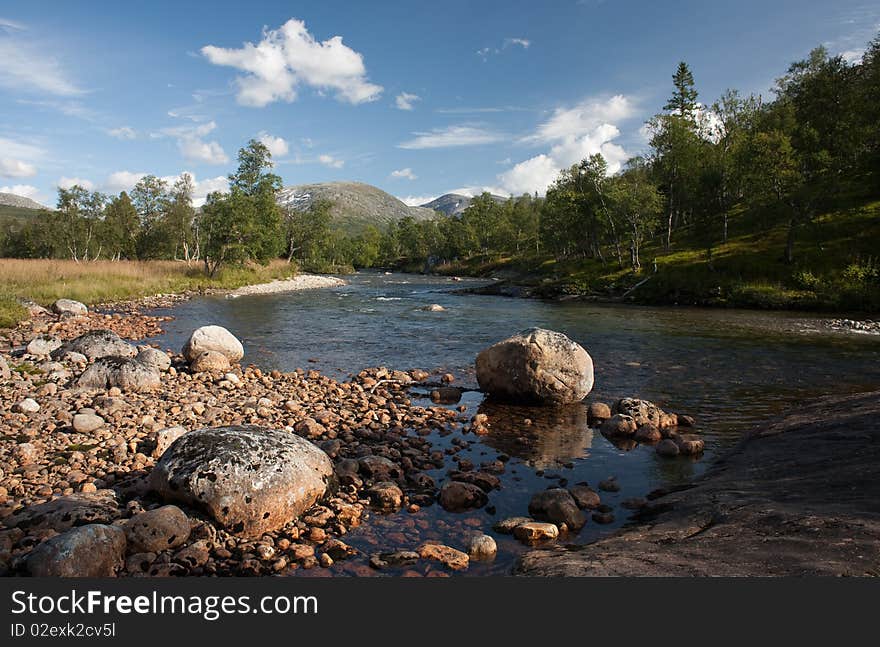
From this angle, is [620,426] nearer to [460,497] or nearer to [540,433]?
[540,433]

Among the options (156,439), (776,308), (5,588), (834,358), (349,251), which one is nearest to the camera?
(5,588)

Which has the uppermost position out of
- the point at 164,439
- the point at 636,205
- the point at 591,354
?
the point at 636,205

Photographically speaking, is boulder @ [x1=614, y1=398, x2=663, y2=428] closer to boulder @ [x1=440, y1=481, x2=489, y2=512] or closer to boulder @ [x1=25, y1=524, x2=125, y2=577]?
boulder @ [x1=440, y1=481, x2=489, y2=512]

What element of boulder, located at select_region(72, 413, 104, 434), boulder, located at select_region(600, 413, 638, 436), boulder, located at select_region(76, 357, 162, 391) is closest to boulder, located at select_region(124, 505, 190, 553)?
boulder, located at select_region(72, 413, 104, 434)

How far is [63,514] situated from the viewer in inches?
255

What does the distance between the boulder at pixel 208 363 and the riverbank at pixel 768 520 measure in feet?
43.8

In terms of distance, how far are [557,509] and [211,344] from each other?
13986mm

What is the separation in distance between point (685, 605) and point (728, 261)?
52005 millimetres

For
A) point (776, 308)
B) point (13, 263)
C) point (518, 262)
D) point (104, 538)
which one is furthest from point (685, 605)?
point (518, 262)

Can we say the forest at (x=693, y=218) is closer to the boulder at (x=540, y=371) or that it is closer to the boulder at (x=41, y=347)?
the boulder at (x=540, y=371)

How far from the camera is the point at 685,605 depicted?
4098 mm

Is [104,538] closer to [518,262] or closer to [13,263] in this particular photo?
[13,263]

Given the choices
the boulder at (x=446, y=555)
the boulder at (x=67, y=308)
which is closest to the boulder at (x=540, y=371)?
the boulder at (x=446, y=555)

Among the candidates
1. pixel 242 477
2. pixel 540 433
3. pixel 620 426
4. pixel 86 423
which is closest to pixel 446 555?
pixel 242 477
